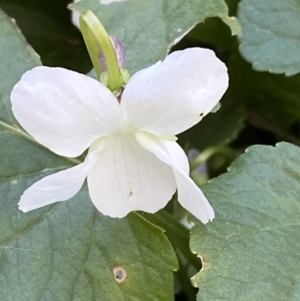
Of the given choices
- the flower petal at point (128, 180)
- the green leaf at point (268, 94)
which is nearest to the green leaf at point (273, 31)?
the green leaf at point (268, 94)

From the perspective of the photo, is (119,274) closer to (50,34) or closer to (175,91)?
(175,91)

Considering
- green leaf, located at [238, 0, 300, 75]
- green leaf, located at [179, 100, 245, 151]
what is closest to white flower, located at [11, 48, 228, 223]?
green leaf, located at [238, 0, 300, 75]

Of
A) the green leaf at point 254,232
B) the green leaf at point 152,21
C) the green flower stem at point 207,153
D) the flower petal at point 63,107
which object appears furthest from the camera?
the green flower stem at point 207,153

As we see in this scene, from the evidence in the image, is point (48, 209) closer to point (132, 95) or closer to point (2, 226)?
point (2, 226)

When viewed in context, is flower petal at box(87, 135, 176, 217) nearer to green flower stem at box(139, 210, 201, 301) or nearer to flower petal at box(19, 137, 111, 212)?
flower petal at box(19, 137, 111, 212)

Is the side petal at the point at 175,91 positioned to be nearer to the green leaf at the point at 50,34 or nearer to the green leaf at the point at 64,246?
the green leaf at the point at 64,246

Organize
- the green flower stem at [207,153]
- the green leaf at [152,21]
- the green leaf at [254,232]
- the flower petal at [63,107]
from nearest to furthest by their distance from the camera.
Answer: the flower petal at [63,107] → the green leaf at [254,232] → the green leaf at [152,21] → the green flower stem at [207,153]

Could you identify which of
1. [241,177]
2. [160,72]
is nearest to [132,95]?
[160,72]
